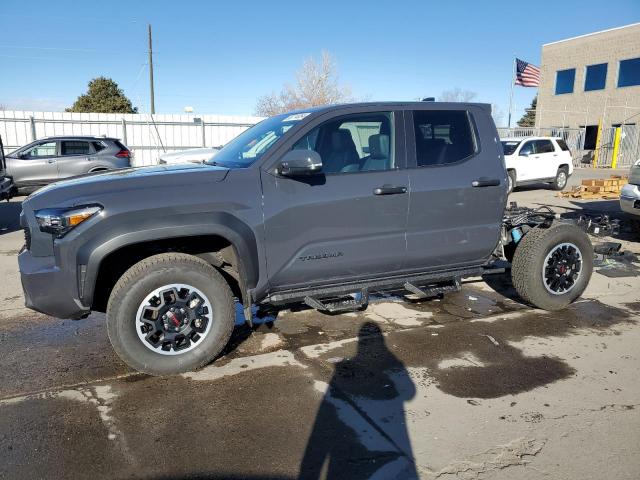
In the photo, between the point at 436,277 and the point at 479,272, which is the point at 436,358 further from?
the point at 479,272

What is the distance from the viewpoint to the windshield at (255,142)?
4.04m

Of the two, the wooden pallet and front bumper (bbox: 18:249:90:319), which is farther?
the wooden pallet

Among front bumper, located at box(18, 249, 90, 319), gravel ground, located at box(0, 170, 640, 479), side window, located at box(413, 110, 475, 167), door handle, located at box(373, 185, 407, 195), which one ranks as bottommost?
gravel ground, located at box(0, 170, 640, 479)

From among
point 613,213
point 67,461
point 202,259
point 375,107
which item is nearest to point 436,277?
point 375,107

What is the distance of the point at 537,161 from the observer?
53.4ft

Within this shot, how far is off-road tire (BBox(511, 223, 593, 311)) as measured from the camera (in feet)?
16.2

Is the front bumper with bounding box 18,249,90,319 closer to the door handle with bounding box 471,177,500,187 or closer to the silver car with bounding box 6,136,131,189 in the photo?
the door handle with bounding box 471,177,500,187

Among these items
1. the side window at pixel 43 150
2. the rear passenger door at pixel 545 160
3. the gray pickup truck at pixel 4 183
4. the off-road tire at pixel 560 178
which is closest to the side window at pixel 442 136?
the gray pickup truck at pixel 4 183

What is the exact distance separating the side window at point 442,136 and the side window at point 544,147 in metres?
13.3

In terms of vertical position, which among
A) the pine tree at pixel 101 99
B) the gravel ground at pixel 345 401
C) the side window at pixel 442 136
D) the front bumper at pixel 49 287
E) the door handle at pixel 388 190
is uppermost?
the pine tree at pixel 101 99

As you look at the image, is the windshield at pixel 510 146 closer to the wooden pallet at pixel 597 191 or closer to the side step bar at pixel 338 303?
the wooden pallet at pixel 597 191

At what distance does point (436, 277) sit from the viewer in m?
4.48

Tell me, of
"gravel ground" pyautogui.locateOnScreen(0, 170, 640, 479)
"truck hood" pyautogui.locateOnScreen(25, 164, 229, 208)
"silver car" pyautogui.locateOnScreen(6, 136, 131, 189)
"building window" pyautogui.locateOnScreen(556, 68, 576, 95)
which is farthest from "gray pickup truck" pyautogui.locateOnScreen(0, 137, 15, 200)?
"building window" pyautogui.locateOnScreen(556, 68, 576, 95)

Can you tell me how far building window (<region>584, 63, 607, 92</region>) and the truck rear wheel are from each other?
125 ft
